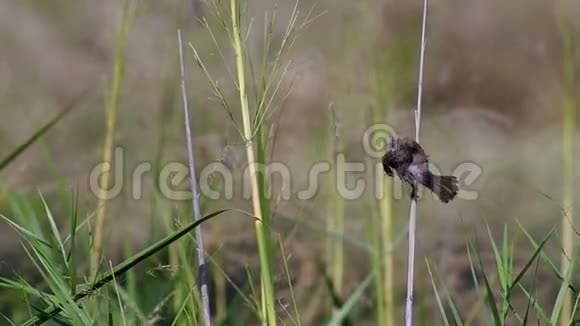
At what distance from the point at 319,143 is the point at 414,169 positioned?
81 centimetres

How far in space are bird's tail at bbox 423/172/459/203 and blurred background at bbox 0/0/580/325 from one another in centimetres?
10

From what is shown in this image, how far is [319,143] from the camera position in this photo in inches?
68.5

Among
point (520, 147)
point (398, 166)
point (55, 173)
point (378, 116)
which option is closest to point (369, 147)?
point (378, 116)

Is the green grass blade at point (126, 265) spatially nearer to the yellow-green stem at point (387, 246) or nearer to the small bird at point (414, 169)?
the small bird at point (414, 169)

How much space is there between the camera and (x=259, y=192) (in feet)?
3.10

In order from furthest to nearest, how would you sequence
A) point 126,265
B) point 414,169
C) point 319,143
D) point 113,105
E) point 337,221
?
point 319,143 → point 337,221 → point 113,105 → point 414,169 → point 126,265

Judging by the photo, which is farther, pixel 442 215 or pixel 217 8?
pixel 442 215

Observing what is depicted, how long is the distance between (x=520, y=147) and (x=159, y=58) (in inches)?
57.9

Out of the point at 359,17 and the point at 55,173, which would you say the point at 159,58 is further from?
the point at 55,173

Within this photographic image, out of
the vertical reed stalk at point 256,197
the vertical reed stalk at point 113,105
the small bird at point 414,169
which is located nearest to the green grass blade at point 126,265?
the vertical reed stalk at point 256,197

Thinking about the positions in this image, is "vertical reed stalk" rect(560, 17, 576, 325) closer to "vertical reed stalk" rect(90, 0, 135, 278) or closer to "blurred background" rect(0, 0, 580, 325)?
"blurred background" rect(0, 0, 580, 325)

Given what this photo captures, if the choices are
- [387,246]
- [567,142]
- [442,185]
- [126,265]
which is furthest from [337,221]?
[126,265]

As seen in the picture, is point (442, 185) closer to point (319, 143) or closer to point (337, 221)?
point (337, 221)

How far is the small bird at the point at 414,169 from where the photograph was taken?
93cm
